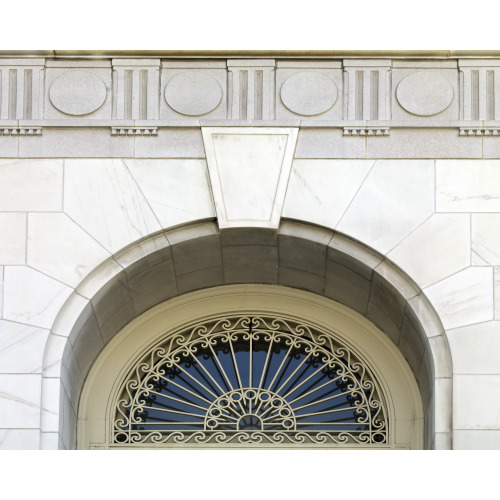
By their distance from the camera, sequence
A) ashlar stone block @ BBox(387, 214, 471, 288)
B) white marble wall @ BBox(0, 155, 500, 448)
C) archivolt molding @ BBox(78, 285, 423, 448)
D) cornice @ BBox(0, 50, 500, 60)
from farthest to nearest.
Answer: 1. archivolt molding @ BBox(78, 285, 423, 448)
2. cornice @ BBox(0, 50, 500, 60)
3. ashlar stone block @ BBox(387, 214, 471, 288)
4. white marble wall @ BBox(0, 155, 500, 448)

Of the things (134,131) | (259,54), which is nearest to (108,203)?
(134,131)

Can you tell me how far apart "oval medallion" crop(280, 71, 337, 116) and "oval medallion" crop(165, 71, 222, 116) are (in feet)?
2.29

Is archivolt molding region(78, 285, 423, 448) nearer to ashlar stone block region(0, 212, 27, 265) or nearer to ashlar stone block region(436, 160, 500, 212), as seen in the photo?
ashlar stone block region(0, 212, 27, 265)

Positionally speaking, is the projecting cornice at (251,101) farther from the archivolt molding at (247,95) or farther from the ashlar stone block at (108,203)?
the ashlar stone block at (108,203)

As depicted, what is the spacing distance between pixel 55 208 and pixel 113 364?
6.44 ft

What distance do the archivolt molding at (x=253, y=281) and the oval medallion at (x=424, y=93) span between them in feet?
5.06

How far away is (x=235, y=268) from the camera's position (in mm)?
15492

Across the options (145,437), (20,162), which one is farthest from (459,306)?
(20,162)

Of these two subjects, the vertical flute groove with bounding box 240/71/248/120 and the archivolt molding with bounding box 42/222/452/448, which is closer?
the archivolt molding with bounding box 42/222/452/448

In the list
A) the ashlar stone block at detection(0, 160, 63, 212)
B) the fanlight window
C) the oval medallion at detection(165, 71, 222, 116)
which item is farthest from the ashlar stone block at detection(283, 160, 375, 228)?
the ashlar stone block at detection(0, 160, 63, 212)

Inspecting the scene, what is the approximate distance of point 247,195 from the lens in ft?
47.6

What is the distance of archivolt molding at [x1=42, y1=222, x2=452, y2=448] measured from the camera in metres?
14.1

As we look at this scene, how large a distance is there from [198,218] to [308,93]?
67.4 inches

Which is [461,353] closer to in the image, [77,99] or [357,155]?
[357,155]
